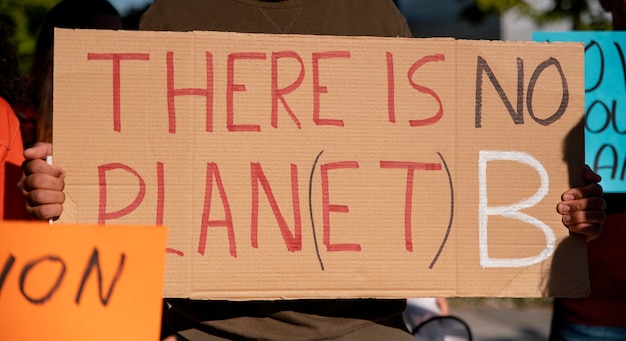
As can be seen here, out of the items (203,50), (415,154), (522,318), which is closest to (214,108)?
(203,50)

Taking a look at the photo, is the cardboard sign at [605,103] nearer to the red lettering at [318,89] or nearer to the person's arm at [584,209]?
the person's arm at [584,209]

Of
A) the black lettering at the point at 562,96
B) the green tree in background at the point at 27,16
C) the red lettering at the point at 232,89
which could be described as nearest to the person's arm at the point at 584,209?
the black lettering at the point at 562,96

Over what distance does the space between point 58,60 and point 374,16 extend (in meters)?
0.82

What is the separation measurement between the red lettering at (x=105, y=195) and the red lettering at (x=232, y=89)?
249 mm

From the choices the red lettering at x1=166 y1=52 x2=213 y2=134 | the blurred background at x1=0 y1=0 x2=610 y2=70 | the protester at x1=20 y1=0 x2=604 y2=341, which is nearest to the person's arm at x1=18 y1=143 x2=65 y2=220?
the protester at x1=20 y1=0 x2=604 y2=341

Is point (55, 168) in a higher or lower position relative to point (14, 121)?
lower

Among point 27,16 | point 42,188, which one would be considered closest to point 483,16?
point 27,16

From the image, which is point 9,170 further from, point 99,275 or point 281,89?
point 281,89

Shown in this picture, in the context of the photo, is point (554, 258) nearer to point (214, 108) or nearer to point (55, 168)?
point (214, 108)

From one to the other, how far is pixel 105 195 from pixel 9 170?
0.34 metres

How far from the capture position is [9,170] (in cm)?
214

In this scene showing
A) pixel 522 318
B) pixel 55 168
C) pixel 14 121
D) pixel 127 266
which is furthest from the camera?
pixel 522 318

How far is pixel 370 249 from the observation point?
2.04 metres

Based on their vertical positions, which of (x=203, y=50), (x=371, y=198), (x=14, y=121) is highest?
(x=203, y=50)
